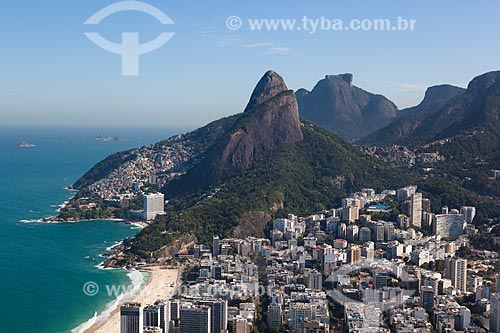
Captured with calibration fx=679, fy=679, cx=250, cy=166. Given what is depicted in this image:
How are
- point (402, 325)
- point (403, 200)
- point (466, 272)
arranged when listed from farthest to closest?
point (403, 200) < point (466, 272) < point (402, 325)

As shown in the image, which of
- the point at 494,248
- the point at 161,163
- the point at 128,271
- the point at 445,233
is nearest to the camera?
the point at 128,271

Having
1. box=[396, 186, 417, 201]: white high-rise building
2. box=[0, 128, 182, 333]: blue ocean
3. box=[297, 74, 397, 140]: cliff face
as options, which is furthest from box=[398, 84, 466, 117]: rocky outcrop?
box=[0, 128, 182, 333]: blue ocean

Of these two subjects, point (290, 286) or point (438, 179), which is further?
point (438, 179)

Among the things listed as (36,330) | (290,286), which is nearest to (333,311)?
(290,286)

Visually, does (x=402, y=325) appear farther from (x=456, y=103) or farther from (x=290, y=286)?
(x=456, y=103)

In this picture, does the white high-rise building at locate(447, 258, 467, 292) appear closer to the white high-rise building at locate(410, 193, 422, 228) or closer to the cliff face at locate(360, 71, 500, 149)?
the white high-rise building at locate(410, 193, 422, 228)

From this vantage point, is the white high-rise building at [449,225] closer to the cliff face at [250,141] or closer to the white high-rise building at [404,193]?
the white high-rise building at [404,193]
